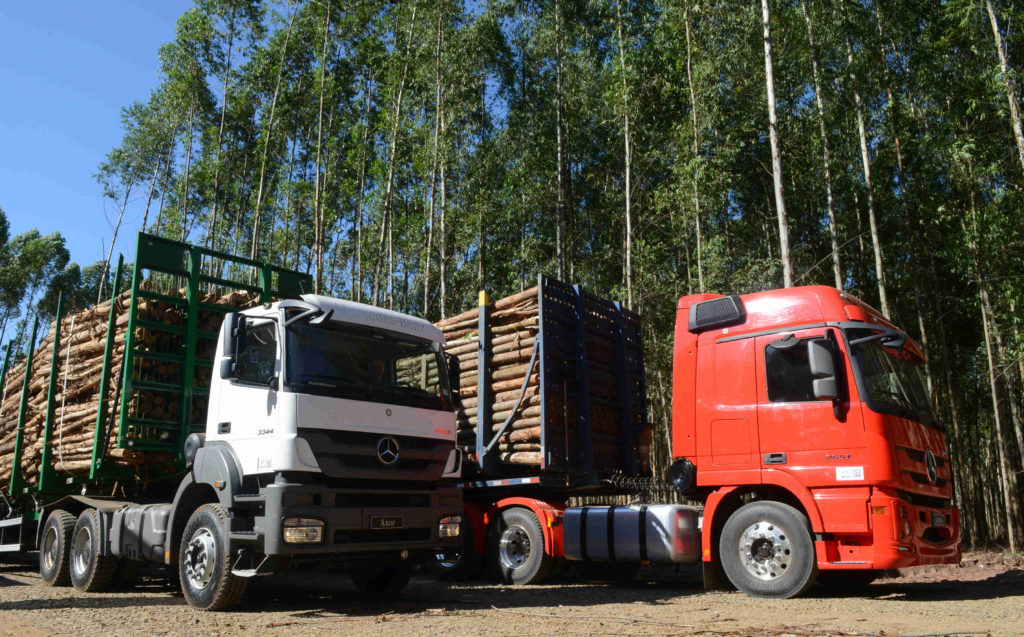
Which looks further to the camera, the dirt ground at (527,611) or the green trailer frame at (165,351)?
the green trailer frame at (165,351)

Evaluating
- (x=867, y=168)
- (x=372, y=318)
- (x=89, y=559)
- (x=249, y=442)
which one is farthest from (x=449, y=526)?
(x=867, y=168)

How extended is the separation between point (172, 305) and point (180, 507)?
2.37m

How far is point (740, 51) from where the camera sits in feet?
70.4

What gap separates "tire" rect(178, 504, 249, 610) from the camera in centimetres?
630

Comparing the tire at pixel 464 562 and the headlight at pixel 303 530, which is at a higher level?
the headlight at pixel 303 530

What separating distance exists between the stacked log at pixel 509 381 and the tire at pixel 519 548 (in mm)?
695

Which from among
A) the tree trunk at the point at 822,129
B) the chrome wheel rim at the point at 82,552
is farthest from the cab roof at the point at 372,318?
the tree trunk at the point at 822,129

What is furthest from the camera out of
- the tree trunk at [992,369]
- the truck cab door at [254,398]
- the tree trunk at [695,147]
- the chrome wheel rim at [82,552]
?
the tree trunk at [695,147]

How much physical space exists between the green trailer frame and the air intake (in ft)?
16.6

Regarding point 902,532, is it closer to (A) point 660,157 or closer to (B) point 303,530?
(B) point 303,530

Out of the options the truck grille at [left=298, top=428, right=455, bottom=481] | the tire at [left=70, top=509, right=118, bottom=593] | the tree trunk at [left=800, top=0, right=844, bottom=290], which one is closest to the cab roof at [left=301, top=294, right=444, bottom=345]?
the truck grille at [left=298, top=428, right=455, bottom=481]

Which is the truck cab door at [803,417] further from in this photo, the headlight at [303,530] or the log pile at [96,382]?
the log pile at [96,382]

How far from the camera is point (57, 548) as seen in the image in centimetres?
873

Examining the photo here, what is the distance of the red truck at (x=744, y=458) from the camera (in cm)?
693
